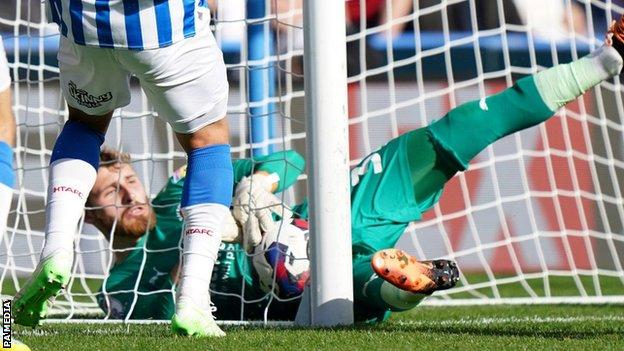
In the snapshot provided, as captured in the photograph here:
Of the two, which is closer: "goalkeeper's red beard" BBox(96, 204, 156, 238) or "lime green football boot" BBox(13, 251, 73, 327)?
"lime green football boot" BBox(13, 251, 73, 327)

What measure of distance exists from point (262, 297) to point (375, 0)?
2.15 metres

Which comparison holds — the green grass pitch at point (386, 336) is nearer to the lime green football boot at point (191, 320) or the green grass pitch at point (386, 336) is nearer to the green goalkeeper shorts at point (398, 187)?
the lime green football boot at point (191, 320)

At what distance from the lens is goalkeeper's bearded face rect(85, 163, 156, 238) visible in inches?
155

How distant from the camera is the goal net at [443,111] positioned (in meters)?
4.96

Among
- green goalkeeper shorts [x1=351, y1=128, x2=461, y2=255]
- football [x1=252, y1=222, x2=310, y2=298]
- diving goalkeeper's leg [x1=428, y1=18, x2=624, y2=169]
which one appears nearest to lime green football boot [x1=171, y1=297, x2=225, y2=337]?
football [x1=252, y1=222, x2=310, y2=298]

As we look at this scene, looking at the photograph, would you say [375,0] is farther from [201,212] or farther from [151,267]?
[201,212]

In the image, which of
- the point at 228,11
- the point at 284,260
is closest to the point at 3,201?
the point at 284,260

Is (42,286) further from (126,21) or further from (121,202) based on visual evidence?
(121,202)

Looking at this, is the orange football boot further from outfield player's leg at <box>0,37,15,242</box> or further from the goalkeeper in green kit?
outfield player's leg at <box>0,37,15,242</box>

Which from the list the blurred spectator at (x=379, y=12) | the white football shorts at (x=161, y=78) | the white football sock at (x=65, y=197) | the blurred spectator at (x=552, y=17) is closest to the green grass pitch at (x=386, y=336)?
the white football sock at (x=65, y=197)

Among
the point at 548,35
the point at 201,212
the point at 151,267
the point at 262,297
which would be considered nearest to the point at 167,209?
the point at 151,267

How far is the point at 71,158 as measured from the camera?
278 centimetres

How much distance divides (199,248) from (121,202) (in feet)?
4.31

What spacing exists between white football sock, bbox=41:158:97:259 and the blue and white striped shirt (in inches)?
13.4
